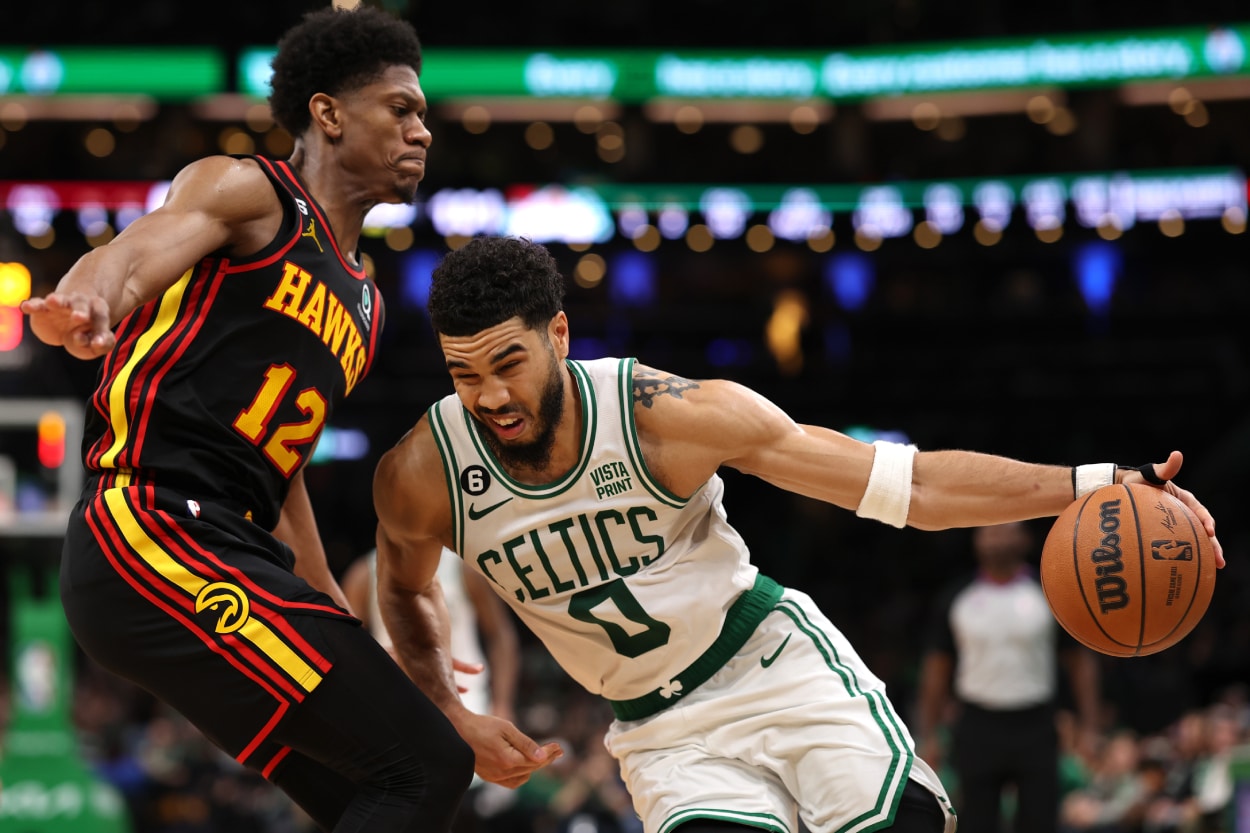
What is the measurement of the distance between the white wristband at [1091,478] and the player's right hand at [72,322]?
89.4 inches

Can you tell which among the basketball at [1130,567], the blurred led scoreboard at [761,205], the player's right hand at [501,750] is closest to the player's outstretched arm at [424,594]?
the player's right hand at [501,750]

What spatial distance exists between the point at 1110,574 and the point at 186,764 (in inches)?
484

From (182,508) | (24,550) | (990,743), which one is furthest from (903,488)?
(24,550)

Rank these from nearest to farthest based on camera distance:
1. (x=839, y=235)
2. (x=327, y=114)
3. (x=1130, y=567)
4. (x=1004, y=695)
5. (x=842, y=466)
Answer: (x=1130, y=567) < (x=842, y=466) < (x=327, y=114) < (x=1004, y=695) < (x=839, y=235)

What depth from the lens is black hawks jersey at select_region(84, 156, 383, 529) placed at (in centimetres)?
321

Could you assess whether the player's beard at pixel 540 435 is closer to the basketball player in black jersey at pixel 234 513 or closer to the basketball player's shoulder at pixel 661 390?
the basketball player's shoulder at pixel 661 390

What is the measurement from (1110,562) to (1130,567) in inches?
Result: 1.9

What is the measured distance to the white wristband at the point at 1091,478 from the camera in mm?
3490

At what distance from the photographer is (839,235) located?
24.0 metres

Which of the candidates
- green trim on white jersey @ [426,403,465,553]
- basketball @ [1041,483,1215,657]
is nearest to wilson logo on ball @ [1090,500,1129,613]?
basketball @ [1041,483,1215,657]

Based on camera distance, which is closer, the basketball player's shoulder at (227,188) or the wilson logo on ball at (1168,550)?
the basketball player's shoulder at (227,188)

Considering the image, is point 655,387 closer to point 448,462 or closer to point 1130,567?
point 448,462

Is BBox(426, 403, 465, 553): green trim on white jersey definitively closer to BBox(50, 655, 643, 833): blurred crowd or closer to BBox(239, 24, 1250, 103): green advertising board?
BBox(50, 655, 643, 833): blurred crowd

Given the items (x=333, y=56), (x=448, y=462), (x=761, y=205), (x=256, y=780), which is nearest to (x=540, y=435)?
(x=448, y=462)
